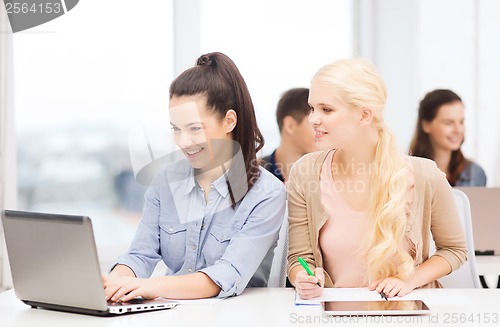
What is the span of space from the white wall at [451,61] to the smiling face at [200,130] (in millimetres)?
2731

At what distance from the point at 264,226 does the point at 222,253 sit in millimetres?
138

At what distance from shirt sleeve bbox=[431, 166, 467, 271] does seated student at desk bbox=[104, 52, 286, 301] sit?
0.41 meters

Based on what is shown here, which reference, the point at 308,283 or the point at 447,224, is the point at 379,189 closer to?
the point at 447,224

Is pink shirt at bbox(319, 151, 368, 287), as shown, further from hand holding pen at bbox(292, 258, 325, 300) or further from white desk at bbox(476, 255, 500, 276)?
white desk at bbox(476, 255, 500, 276)

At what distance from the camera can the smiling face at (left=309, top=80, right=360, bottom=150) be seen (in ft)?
5.92

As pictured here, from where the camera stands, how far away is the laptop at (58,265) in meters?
1.43

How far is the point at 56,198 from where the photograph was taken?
405 centimetres

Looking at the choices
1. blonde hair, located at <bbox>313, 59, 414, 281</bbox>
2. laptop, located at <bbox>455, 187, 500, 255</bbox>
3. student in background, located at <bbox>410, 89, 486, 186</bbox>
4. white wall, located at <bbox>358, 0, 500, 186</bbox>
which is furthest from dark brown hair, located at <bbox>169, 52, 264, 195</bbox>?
white wall, located at <bbox>358, 0, 500, 186</bbox>

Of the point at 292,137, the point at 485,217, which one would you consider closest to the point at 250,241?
the point at 485,217

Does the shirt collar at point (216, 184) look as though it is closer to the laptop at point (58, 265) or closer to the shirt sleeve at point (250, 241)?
the shirt sleeve at point (250, 241)

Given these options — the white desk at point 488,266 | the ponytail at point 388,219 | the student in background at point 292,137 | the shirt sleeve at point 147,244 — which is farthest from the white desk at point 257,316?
the student in background at point 292,137

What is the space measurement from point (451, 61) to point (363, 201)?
2.76 m

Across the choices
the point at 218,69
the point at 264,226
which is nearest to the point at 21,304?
the point at 264,226

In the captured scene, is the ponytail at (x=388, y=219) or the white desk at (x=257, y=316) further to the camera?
the ponytail at (x=388, y=219)
